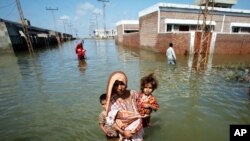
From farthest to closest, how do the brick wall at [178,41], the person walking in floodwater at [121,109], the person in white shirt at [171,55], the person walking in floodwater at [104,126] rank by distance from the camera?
the brick wall at [178,41] < the person in white shirt at [171,55] < the person walking in floodwater at [104,126] < the person walking in floodwater at [121,109]

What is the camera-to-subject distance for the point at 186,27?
23.0 meters

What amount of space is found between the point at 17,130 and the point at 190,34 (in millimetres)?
15613

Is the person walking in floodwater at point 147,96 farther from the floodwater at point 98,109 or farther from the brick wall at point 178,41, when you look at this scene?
the brick wall at point 178,41

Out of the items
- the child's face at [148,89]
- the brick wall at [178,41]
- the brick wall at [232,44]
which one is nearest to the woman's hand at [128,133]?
the child's face at [148,89]

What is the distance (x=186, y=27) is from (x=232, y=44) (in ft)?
20.9

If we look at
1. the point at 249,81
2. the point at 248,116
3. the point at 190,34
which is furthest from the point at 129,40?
the point at 248,116

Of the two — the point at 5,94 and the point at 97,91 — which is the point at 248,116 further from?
the point at 5,94

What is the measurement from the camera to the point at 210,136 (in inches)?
173

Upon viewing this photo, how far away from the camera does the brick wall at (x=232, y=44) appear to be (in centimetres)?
1758

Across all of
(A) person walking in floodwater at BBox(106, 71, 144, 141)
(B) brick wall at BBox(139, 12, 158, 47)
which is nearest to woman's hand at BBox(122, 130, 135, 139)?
(A) person walking in floodwater at BBox(106, 71, 144, 141)

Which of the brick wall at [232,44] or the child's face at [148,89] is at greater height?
the child's face at [148,89]

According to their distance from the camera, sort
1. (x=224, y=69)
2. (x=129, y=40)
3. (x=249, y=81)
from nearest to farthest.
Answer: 1. (x=249, y=81)
2. (x=224, y=69)
3. (x=129, y=40)

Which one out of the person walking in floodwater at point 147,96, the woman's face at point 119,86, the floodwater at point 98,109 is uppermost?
the woman's face at point 119,86

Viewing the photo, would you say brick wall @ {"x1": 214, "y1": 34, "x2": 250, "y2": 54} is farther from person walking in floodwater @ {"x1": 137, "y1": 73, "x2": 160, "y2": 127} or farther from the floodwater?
person walking in floodwater @ {"x1": 137, "y1": 73, "x2": 160, "y2": 127}
